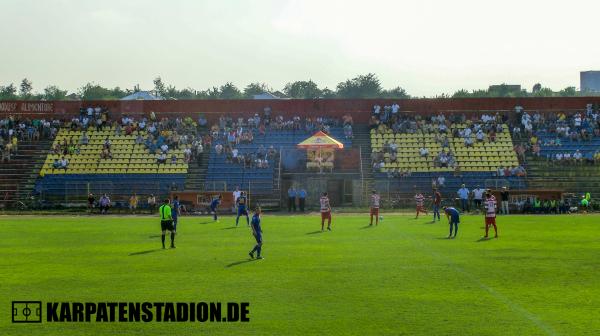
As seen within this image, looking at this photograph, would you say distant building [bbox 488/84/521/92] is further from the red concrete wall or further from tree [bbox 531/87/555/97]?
the red concrete wall

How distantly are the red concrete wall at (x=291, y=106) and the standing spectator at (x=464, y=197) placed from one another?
54.6 ft

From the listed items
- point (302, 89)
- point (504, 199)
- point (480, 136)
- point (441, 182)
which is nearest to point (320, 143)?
point (441, 182)

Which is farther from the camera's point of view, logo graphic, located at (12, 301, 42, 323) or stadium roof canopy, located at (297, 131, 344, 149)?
stadium roof canopy, located at (297, 131, 344, 149)

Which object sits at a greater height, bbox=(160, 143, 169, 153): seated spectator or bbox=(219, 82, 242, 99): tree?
bbox=(219, 82, 242, 99): tree

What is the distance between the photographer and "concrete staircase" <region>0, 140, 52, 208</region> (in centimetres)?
5775

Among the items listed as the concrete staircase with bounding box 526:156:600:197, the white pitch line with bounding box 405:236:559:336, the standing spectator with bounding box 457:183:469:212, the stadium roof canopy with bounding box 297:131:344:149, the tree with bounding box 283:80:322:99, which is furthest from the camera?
the tree with bounding box 283:80:322:99

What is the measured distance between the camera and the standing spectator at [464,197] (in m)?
50.9

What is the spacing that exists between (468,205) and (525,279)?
33.2 meters

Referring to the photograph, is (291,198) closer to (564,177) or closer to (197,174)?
(197,174)

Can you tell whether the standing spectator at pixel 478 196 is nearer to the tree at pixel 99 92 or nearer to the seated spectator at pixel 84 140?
the seated spectator at pixel 84 140

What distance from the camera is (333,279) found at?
19516mm

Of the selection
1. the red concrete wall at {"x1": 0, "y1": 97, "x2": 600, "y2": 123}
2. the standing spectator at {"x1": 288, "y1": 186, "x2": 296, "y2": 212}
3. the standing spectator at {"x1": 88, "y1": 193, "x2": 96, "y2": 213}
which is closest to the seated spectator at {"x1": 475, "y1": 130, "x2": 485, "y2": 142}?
the red concrete wall at {"x1": 0, "y1": 97, "x2": 600, "y2": 123}

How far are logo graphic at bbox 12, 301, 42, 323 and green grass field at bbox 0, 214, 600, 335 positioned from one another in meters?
0.27

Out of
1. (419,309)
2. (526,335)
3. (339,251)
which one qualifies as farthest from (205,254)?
(526,335)
